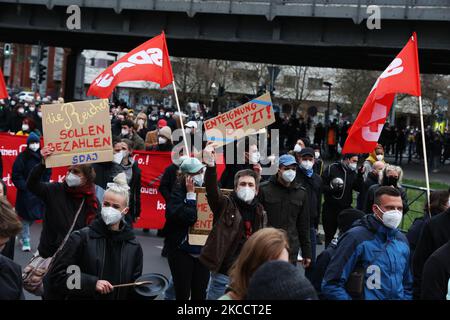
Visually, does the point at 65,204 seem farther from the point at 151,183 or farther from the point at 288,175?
the point at 151,183

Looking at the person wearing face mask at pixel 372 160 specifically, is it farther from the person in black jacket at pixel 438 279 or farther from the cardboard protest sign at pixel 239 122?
the person in black jacket at pixel 438 279

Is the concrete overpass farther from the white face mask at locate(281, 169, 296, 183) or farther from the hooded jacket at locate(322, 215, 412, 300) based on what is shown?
the hooded jacket at locate(322, 215, 412, 300)

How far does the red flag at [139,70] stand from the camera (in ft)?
34.1

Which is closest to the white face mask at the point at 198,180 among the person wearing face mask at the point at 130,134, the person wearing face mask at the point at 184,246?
the person wearing face mask at the point at 184,246

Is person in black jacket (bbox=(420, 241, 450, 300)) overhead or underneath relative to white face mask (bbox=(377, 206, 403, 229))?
underneath

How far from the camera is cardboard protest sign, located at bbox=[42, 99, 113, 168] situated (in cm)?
778

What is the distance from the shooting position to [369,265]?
5391mm

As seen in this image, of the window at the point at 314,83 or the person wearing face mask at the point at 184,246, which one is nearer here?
the person wearing face mask at the point at 184,246

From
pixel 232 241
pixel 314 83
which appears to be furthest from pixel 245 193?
pixel 314 83

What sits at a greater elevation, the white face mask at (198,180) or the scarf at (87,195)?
the white face mask at (198,180)

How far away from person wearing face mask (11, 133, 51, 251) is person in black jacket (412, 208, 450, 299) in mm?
6255

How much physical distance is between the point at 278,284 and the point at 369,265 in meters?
2.51

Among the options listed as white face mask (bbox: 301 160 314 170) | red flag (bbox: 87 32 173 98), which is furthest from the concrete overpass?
red flag (bbox: 87 32 173 98)

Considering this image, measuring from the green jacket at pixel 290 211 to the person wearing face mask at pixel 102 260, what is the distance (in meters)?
2.40
